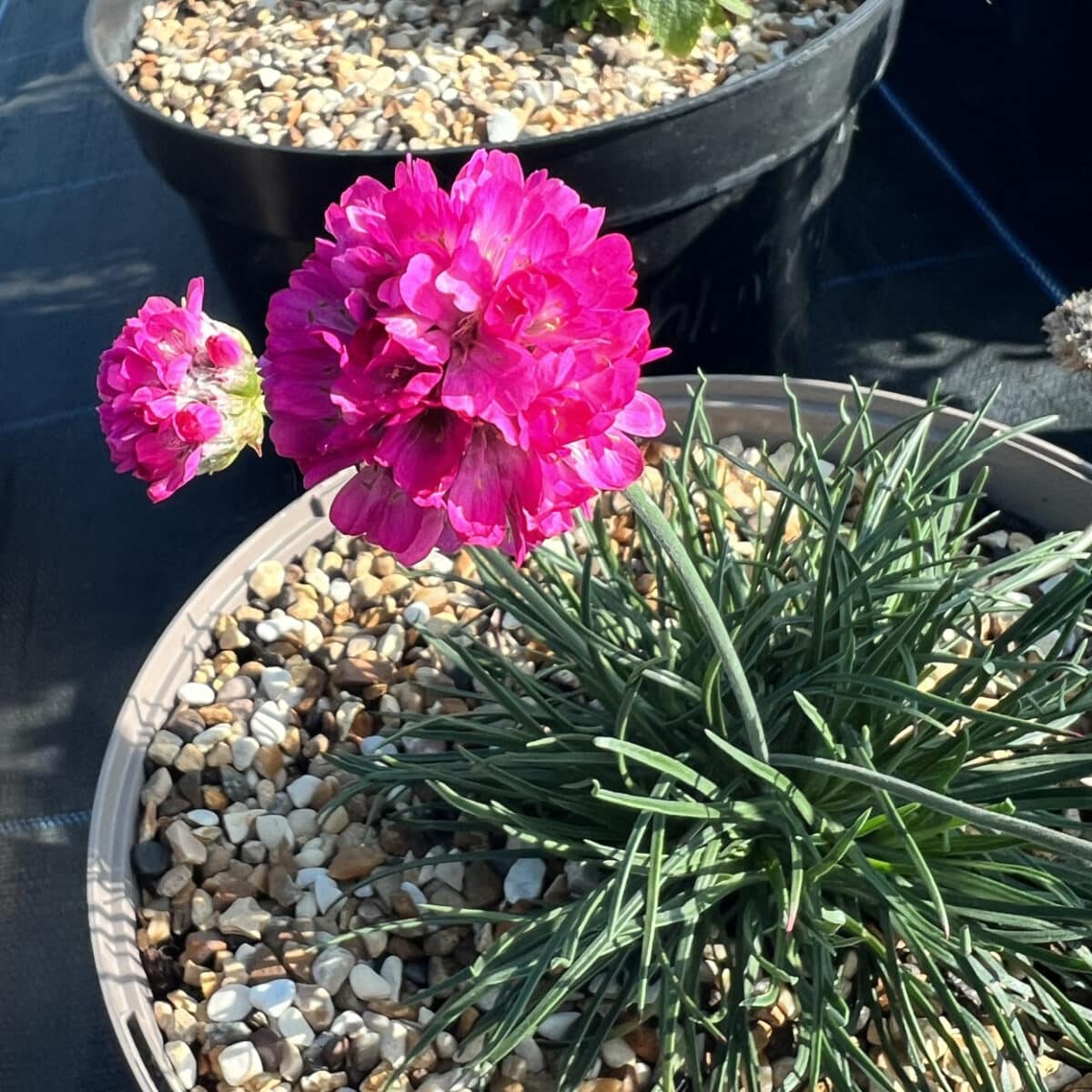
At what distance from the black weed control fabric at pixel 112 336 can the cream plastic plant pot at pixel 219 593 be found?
10.2 inches

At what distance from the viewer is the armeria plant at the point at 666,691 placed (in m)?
0.44

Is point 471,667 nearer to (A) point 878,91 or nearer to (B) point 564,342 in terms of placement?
(B) point 564,342

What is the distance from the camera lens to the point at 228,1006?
74 centimetres

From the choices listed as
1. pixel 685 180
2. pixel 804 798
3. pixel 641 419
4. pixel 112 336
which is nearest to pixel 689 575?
pixel 641 419

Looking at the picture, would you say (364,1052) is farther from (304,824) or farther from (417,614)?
(417,614)

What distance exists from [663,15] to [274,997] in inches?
34.5

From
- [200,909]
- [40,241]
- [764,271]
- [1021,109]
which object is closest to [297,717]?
[200,909]

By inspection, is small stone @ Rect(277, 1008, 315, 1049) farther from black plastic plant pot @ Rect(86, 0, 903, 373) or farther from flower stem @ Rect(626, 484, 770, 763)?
black plastic plant pot @ Rect(86, 0, 903, 373)

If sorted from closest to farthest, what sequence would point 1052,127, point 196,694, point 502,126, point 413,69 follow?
point 196,694 → point 502,126 → point 413,69 → point 1052,127

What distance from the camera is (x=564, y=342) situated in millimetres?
442

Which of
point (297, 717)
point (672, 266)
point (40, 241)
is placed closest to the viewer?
point (297, 717)

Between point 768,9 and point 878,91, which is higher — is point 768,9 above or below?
above

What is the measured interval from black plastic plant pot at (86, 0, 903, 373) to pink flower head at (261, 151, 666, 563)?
0.49 m

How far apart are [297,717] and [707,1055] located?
1.28 feet
